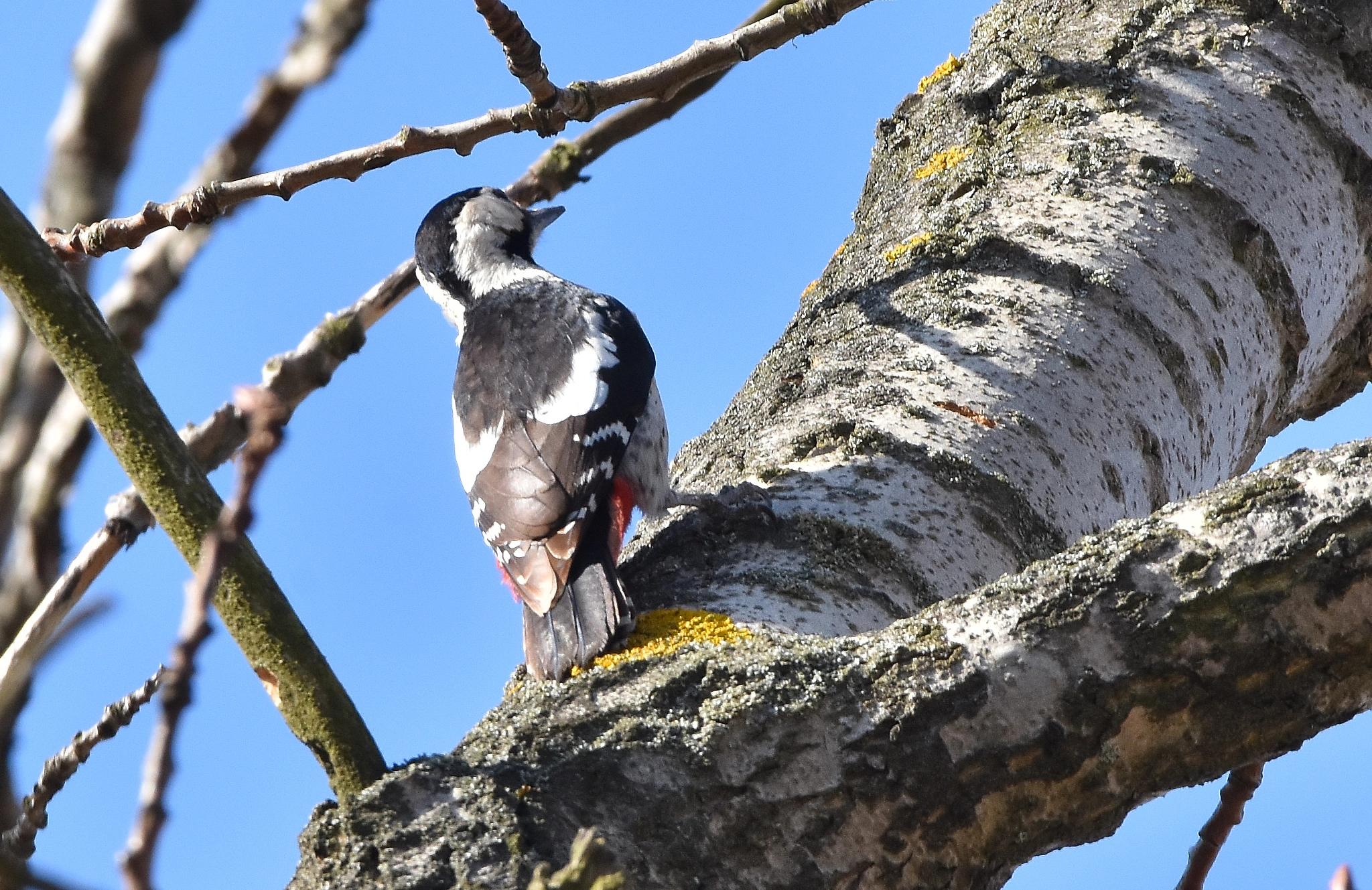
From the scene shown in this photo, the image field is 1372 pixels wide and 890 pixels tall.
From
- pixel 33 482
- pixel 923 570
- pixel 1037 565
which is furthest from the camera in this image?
pixel 923 570

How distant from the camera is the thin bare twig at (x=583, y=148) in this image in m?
2.98

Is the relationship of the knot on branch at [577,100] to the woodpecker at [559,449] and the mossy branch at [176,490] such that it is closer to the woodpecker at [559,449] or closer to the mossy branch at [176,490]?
the woodpecker at [559,449]

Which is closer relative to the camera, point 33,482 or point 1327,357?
point 33,482

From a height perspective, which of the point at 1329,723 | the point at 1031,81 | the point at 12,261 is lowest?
the point at 1329,723

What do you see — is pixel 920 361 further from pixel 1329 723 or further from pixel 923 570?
pixel 1329 723

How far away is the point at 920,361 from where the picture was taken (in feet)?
8.73

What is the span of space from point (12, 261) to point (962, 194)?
2.10 meters

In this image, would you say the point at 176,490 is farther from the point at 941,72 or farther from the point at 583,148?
the point at 941,72

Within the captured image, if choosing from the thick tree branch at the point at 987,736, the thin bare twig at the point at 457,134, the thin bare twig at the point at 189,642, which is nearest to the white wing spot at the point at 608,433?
the thin bare twig at the point at 457,134

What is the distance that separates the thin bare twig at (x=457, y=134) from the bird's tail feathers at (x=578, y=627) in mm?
758

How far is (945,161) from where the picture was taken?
318cm

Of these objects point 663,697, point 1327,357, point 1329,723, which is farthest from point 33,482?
point 1327,357

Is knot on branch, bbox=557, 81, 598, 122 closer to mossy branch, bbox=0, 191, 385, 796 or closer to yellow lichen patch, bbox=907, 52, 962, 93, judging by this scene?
mossy branch, bbox=0, 191, 385, 796

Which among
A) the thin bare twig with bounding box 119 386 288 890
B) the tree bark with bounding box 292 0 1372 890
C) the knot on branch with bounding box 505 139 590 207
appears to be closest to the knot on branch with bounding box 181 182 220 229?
the tree bark with bounding box 292 0 1372 890
